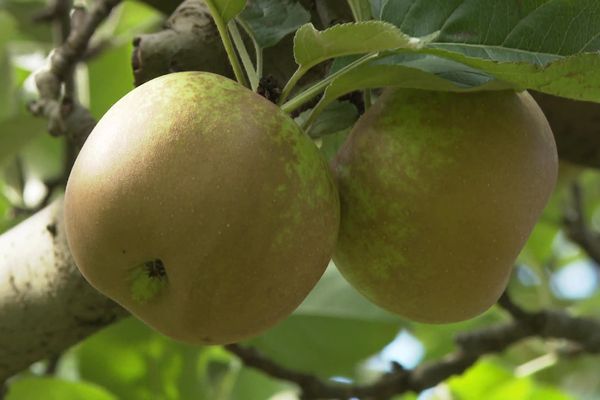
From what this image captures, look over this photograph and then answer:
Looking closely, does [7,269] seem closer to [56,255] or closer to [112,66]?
[56,255]

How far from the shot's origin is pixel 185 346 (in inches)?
67.9

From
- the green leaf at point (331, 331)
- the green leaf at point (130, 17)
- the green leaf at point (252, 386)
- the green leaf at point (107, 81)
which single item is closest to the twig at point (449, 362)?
the green leaf at point (331, 331)

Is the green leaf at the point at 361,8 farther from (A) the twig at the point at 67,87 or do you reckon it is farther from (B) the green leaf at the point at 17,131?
(B) the green leaf at the point at 17,131

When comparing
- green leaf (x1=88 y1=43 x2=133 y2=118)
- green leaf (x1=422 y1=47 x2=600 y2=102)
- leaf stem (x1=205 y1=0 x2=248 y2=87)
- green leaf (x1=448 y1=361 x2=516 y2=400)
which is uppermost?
green leaf (x1=422 y1=47 x2=600 y2=102)

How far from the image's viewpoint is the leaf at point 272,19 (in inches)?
41.6

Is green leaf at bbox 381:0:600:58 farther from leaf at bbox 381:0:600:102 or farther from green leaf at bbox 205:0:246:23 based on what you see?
green leaf at bbox 205:0:246:23

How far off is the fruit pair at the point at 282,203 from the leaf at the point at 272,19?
155 mm

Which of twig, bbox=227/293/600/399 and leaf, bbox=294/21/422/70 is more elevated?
leaf, bbox=294/21/422/70

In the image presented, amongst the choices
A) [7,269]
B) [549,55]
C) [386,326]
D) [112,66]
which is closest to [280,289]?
[549,55]

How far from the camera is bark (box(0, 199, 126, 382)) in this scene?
119cm

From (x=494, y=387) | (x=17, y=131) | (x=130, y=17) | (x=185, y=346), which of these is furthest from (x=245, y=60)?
(x=130, y=17)

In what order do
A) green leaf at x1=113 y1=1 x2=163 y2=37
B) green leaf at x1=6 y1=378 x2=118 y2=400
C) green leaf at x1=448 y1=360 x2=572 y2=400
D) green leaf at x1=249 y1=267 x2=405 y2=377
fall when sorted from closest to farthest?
green leaf at x1=6 y1=378 x2=118 y2=400 < green leaf at x1=249 y1=267 x2=405 y2=377 < green leaf at x1=448 y1=360 x2=572 y2=400 < green leaf at x1=113 y1=1 x2=163 y2=37

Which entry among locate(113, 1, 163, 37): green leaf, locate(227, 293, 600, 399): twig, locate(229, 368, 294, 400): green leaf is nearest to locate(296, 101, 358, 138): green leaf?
locate(227, 293, 600, 399): twig

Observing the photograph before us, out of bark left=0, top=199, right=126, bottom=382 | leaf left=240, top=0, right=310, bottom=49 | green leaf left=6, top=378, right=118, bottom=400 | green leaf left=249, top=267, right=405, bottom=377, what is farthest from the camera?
green leaf left=249, top=267, right=405, bottom=377
